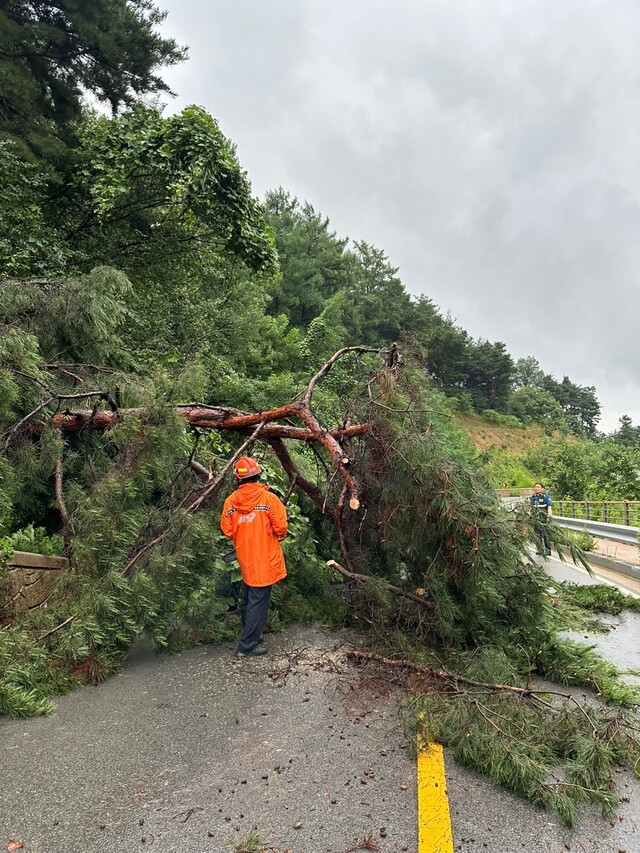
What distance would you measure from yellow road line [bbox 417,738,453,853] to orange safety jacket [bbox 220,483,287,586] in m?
1.90

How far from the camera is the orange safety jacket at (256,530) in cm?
448

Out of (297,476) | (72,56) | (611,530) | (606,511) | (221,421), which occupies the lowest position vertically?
(611,530)

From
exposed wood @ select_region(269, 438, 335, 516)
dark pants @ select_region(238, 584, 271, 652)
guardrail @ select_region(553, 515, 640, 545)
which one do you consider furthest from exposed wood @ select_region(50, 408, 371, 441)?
guardrail @ select_region(553, 515, 640, 545)

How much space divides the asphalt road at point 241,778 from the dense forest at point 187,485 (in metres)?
0.21

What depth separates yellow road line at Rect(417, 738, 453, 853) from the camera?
7.17 feet

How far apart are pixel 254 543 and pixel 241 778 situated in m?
1.99

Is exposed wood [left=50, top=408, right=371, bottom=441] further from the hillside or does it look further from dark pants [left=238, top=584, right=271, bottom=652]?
the hillside

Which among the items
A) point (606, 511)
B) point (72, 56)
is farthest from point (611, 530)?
point (72, 56)

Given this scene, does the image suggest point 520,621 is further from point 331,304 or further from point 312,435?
point 331,304

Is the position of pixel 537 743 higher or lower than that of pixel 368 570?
lower

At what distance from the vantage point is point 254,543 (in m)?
4.50

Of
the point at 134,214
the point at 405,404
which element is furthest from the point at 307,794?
the point at 134,214

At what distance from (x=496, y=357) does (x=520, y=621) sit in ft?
231

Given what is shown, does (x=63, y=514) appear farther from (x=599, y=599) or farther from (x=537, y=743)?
(x=599, y=599)
